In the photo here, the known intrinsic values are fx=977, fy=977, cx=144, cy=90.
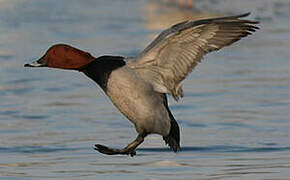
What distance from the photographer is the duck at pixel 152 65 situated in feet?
23.8

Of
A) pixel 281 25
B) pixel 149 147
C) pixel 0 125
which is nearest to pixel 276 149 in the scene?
Result: pixel 149 147

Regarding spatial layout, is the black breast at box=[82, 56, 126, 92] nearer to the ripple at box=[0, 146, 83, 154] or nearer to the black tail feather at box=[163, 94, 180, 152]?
the black tail feather at box=[163, 94, 180, 152]

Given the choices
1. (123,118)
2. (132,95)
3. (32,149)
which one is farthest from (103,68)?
(123,118)

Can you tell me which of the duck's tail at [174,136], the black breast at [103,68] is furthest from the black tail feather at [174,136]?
the black breast at [103,68]

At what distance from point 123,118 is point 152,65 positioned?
137 inches

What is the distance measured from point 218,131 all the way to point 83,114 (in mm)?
1789

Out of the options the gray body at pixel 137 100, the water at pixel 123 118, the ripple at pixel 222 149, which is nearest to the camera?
the gray body at pixel 137 100

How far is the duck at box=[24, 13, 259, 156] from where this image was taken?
726cm

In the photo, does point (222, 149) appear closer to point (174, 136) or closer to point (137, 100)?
point (174, 136)

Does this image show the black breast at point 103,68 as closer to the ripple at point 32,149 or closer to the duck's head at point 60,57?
the duck's head at point 60,57

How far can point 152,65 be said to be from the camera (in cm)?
750

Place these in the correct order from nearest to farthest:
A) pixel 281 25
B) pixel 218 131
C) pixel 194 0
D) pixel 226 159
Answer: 1. pixel 226 159
2. pixel 218 131
3. pixel 281 25
4. pixel 194 0

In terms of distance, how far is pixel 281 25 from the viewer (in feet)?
56.4

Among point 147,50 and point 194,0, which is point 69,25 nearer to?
point 194,0
